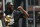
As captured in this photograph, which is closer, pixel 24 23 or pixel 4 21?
pixel 4 21

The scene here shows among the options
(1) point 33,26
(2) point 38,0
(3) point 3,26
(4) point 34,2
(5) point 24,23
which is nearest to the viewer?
(3) point 3,26

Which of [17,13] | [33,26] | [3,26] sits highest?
[17,13]

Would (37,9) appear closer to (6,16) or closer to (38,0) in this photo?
(38,0)

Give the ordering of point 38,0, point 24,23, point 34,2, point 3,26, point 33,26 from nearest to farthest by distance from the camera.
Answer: point 3,26 < point 24,23 < point 33,26 < point 34,2 < point 38,0

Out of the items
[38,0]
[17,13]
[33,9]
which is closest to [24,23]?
[17,13]

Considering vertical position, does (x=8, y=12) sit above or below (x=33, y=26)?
above

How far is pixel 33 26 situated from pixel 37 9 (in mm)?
457

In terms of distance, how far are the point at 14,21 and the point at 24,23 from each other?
0.73 meters

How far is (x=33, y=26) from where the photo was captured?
158 inches

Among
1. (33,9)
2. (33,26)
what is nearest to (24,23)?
(33,26)

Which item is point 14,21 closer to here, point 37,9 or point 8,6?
point 8,6

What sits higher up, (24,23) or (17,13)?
(17,13)

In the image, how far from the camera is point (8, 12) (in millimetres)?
2312

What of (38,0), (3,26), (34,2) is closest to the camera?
(3,26)
